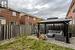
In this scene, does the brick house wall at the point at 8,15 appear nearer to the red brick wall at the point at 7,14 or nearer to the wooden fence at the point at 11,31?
the red brick wall at the point at 7,14

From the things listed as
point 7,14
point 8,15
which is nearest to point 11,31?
point 7,14

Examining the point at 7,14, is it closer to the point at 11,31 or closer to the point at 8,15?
the point at 8,15

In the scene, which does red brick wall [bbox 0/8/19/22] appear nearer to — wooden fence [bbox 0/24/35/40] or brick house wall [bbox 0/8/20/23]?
brick house wall [bbox 0/8/20/23]

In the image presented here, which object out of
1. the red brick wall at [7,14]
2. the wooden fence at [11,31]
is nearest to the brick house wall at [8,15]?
the red brick wall at [7,14]

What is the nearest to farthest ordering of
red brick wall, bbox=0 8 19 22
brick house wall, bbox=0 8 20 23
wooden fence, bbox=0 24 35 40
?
wooden fence, bbox=0 24 35 40 < brick house wall, bbox=0 8 20 23 < red brick wall, bbox=0 8 19 22

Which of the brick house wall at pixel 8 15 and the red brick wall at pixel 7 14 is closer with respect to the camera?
the brick house wall at pixel 8 15

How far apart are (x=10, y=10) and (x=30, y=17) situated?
8.94 m

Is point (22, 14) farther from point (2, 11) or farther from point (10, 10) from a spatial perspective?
point (2, 11)

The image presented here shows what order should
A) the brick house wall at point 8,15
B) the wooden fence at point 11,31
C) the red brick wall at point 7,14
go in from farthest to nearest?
the red brick wall at point 7,14 < the brick house wall at point 8,15 < the wooden fence at point 11,31

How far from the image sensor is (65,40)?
13.0 meters

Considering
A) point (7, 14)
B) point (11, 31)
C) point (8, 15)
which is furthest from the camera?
point (8, 15)

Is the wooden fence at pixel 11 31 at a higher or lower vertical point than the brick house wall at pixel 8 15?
lower

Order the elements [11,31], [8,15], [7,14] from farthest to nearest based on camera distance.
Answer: [8,15]
[7,14]
[11,31]

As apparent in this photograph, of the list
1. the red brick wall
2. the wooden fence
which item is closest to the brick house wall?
the red brick wall
